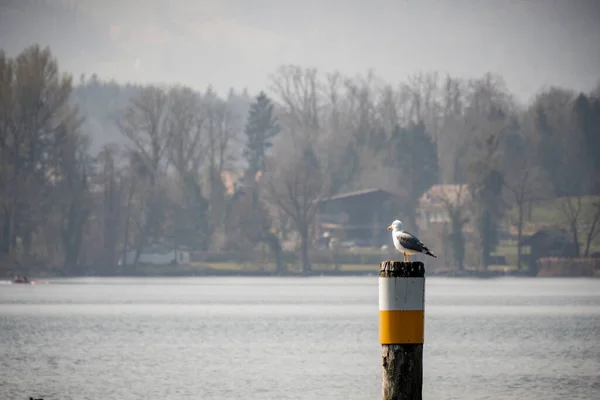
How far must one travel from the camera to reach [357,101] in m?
157

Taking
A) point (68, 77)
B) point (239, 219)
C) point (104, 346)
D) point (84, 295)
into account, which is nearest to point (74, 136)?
point (68, 77)

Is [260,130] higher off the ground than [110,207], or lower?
higher

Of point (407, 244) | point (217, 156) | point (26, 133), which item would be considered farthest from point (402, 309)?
point (217, 156)

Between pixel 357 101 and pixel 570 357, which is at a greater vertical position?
pixel 357 101

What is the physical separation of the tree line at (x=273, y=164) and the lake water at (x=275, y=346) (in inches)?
1076

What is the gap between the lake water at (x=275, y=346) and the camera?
2761 cm

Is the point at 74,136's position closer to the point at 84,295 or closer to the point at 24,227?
the point at 24,227

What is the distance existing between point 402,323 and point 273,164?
129226mm

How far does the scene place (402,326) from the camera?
28.0 ft

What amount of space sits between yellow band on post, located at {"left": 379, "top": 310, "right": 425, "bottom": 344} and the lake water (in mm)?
17172

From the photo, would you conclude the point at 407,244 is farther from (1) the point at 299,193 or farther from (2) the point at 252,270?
(2) the point at 252,270

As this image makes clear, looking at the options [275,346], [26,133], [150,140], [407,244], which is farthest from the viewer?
[150,140]

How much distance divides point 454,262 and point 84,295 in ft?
151

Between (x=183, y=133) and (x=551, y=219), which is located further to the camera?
(x=551, y=219)
